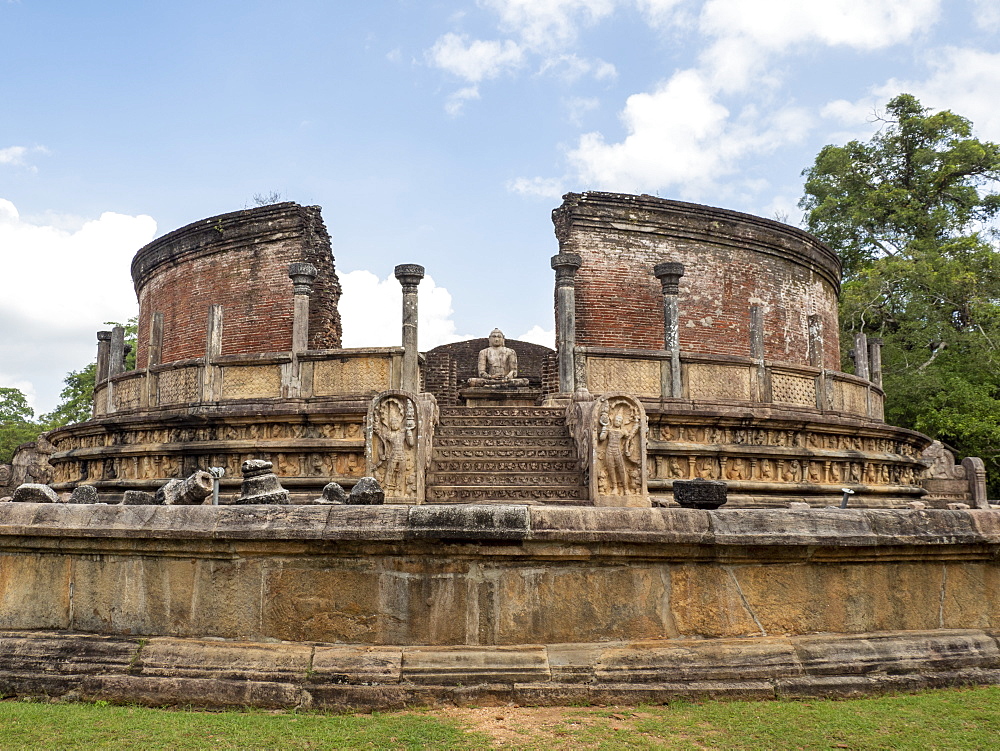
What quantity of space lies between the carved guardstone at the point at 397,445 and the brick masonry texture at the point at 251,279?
731cm

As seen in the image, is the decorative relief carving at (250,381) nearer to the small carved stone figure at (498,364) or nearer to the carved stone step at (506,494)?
the carved stone step at (506,494)

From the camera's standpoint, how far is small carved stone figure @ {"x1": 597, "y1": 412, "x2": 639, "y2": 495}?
9.05 m

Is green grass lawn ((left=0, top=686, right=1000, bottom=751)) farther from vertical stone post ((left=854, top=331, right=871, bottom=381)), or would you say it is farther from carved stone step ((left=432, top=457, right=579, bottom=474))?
vertical stone post ((left=854, top=331, right=871, bottom=381))

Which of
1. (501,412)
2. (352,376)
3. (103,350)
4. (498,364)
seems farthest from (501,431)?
(103,350)

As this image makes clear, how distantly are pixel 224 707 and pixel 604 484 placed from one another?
6110 mm

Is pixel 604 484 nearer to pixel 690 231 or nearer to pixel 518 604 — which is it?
pixel 518 604

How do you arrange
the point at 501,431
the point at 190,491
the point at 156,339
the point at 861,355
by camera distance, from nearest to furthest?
1. the point at 190,491
2. the point at 501,431
3. the point at 156,339
4. the point at 861,355

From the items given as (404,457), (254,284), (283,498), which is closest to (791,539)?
(283,498)

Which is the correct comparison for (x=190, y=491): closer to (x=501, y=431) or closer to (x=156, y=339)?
Result: (x=501, y=431)

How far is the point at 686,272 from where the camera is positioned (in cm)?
1648

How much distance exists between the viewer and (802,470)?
1165 centimetres

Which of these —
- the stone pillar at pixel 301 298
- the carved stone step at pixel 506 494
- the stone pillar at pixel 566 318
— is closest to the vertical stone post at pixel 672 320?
the stone pillar at pixel 566 318

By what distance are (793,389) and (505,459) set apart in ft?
16.0

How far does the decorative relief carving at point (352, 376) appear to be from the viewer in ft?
35.6
